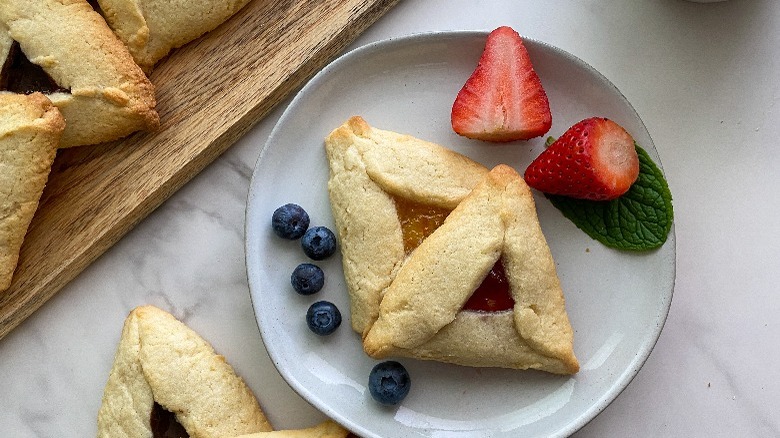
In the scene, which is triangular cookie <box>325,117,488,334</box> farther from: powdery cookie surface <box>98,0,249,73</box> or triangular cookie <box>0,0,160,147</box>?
triangular cookie <box>0,0,160,147</box>

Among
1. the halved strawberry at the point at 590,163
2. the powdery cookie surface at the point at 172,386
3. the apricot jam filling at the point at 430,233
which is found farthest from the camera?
the powdery cookie surface at the point at 172,386

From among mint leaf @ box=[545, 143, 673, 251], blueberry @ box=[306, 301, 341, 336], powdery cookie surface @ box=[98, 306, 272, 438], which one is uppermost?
mint leaf @ box=[545, 143, 673, 251]

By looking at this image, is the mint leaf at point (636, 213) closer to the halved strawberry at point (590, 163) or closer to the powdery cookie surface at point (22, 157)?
the halved strawberry at point (590, 163)

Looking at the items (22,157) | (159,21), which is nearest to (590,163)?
(159,21)

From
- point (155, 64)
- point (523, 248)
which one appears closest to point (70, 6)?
point (155, 64)

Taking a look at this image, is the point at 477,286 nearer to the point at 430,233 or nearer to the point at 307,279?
the point at 430,233

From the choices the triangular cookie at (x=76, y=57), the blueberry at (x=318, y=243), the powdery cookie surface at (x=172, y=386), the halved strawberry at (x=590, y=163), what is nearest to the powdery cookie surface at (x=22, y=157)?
the triangular cookie at (x=76, y=57)

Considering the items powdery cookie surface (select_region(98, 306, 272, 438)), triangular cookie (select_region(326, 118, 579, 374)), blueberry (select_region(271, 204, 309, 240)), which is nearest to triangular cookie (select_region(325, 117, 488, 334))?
triangular cookie (select_region(326, 118, 579, 374))
